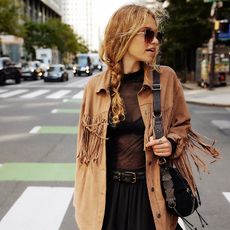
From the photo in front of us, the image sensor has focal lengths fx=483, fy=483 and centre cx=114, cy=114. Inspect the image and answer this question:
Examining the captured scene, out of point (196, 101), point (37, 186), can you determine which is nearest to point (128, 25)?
point (37, 186)

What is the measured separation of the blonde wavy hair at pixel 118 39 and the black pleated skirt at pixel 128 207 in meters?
0.35

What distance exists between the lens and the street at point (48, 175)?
502 cm

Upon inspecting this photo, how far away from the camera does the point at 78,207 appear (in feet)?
8.48

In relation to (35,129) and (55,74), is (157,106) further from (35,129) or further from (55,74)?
(55,74)

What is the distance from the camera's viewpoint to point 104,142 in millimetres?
2451

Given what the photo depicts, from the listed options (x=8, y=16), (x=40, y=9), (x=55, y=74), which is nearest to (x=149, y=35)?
(x=55, y=74)

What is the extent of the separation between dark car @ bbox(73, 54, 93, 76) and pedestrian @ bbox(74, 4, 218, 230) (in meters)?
53.1

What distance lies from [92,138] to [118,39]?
0.52 m

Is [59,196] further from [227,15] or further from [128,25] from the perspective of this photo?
[227,15]

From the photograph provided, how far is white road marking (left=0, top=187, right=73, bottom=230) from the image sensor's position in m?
4.82

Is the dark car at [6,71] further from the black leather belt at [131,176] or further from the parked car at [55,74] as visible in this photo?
the black leather belt at [131,176]

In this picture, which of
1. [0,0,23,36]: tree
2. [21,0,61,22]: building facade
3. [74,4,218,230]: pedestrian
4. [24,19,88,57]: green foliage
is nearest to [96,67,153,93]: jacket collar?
[74,4,218,230]: pedestrian

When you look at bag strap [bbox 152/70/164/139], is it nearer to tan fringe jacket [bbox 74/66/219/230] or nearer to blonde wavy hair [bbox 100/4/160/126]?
tan fringe jacket [bbox 74/66/219/230]

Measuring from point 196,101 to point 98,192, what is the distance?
1616cm
